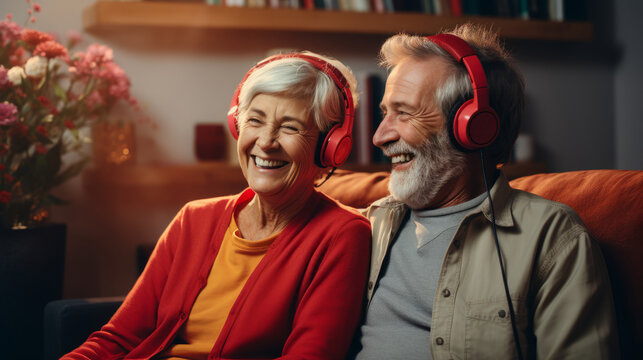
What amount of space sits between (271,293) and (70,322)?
24.9 inches

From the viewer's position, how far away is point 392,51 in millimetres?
1360

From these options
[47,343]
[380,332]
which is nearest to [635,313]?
[380,332]

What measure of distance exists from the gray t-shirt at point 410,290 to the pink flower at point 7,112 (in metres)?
1.20

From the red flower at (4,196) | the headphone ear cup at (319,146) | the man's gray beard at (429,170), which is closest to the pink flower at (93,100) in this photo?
the red flower at (4,196)

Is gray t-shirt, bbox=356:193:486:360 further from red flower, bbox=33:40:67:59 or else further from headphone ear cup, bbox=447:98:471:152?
red flower, bbox=33:40:67:59

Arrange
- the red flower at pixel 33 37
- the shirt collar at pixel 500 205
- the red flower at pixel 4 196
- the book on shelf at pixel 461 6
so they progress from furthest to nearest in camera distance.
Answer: the book on shelf at pixel 461 6 → the red flower at pixel 33 37 → the red flower at pixel 4 196 → the shirt collar at pixel 500 205

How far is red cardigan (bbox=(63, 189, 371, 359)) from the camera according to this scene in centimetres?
117

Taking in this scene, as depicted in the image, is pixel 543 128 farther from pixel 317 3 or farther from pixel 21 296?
pixel 21 296

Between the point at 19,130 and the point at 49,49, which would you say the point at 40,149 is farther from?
the point at 49,49

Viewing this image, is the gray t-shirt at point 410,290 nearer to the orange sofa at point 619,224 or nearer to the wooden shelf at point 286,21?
the orange sofa at point 619,224

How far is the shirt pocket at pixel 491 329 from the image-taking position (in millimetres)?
1057

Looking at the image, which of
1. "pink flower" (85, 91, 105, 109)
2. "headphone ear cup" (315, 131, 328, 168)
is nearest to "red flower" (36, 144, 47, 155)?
"pink flower" (85, 91, 105, 109)

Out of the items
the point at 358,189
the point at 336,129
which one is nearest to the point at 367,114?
the point at 358,189

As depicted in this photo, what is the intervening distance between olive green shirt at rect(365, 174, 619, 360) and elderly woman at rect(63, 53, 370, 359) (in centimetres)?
21
